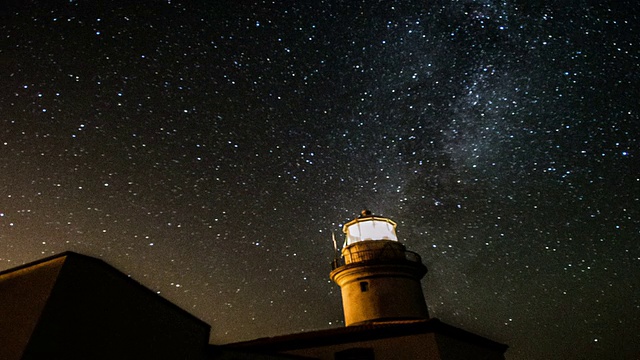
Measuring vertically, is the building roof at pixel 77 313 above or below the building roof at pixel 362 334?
below

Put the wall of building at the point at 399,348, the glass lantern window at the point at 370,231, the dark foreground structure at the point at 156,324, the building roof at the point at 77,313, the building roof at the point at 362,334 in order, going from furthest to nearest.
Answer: the glass lantern window at the point at 370,231 < the building roof at the point at 362,334 < the wall of building at the point at 399,348 < the dark foreground structure at the point at 156,324 < the building roof at the point at 77,313

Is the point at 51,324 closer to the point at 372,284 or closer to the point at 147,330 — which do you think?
the point at 147,330

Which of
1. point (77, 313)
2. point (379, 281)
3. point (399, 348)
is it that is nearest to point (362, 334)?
point (399, 348)

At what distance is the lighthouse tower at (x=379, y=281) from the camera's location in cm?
1355

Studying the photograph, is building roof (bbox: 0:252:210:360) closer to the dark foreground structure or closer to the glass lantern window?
the dark foreground structure

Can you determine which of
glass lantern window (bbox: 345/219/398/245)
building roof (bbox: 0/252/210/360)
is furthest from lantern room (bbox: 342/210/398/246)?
building roof (bbox: 0/252/210/360)

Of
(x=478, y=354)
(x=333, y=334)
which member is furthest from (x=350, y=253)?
(x=478, y=354)

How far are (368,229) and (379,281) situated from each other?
2.46 meters

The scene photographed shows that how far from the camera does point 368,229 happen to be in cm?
1575

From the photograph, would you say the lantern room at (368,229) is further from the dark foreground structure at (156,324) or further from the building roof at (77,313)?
the building roof at (77,313)

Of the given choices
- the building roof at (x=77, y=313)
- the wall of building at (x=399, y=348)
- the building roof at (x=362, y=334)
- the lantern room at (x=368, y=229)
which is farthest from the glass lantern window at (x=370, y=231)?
the building roof at (x=77, y=313)

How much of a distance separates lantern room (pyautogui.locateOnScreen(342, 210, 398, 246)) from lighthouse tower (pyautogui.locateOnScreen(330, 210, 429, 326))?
0.84 feet

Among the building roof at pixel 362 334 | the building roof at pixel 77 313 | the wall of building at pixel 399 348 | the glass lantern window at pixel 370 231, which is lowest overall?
the building roof at pixel 77 313

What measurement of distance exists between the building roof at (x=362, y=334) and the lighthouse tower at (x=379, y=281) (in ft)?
4.32
